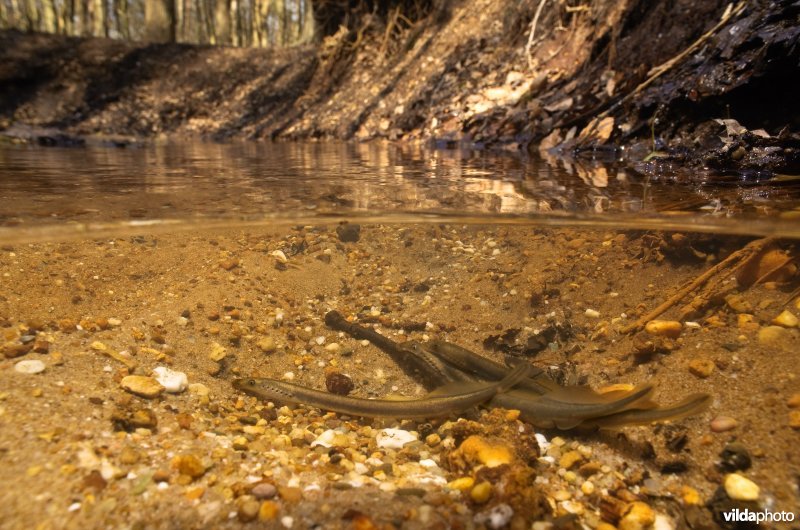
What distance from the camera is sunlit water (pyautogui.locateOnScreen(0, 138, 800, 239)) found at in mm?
3707

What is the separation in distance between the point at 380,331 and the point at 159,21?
25.6 meters

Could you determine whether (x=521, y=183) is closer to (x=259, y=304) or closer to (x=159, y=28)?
(x=259, y=304)

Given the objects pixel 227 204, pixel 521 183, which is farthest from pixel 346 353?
pixel 521 183

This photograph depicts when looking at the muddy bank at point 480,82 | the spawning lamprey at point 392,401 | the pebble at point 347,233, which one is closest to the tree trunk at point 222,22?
the muddy bank at point 480,82

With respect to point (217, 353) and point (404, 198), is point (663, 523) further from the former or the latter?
point (404, 198)

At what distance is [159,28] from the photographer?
22.8 metres

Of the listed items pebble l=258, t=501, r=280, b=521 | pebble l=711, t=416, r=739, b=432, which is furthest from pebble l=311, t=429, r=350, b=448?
pebble l=711, t=416, r=739, b=432

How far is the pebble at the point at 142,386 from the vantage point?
242 centimetres

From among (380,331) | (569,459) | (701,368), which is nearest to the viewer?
(569,459)

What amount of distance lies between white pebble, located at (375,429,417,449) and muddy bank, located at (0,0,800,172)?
185 inches

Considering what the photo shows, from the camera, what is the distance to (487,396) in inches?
101

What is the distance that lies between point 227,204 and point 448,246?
2.03 m

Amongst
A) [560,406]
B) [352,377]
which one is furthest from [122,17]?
[560,406]

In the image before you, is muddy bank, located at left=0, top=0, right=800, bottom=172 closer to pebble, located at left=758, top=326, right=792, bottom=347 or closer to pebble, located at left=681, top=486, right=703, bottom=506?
pebble, located at left=758, top=326, right=792, bottom=347
